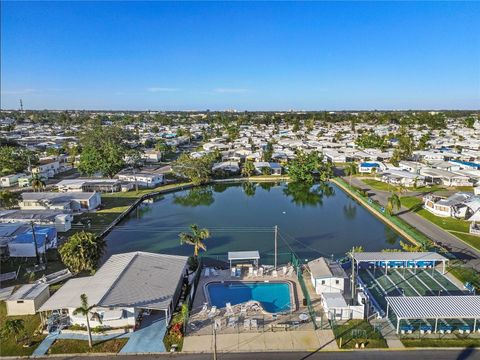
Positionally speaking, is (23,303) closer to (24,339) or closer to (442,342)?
(24,339)

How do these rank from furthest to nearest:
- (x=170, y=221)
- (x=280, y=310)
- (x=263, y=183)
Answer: (x=263, y=183) → (x=170, y=221) → (x=280, y=310)

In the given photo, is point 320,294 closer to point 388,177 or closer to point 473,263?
point 473,263

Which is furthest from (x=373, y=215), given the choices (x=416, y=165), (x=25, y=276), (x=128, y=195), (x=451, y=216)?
(x=25, y=276)

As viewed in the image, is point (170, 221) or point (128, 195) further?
point (128, 195)

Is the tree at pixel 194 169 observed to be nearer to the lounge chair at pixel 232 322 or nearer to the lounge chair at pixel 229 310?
the lounge chair at pixel 229 310

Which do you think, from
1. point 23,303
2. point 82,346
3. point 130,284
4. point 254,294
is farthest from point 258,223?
point 82,346

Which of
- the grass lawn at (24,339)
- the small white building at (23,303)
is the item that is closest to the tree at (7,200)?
the small white building at (23,303)

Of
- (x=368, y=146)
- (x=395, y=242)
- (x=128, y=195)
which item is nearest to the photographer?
(x=395, y=242)
